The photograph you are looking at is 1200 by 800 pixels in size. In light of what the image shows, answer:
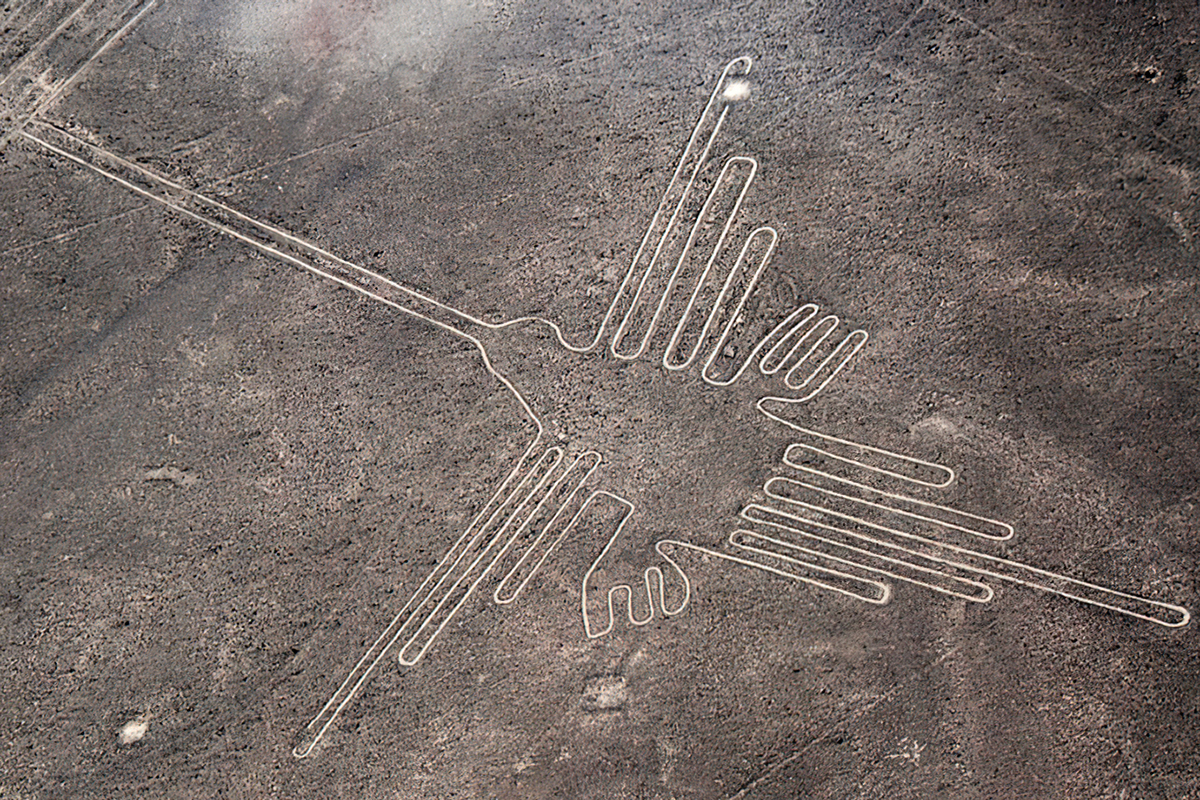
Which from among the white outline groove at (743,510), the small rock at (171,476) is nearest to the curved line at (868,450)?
the white outline groove at (743,510)

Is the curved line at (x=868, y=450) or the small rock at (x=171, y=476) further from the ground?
the small rock at (x=171, y=476)

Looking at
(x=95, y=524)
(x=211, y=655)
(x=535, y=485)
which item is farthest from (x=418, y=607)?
(x=95, y=524)

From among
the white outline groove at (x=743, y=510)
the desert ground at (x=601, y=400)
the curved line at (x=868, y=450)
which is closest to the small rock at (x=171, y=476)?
the desert ground at (x=601, y=400)

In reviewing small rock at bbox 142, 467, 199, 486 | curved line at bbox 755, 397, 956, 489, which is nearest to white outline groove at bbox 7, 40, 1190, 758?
curved line at bbox 755, 397, 956, 489

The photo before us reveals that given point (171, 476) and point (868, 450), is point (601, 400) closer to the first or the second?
point (868, 450)

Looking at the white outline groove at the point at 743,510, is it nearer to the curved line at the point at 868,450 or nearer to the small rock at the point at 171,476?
the curved line at the point at 868,450

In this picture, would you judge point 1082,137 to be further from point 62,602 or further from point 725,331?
point 62,602

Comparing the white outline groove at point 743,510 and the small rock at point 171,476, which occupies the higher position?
the small rock at point 171,476

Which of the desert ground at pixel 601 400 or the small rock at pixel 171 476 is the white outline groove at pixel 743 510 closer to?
the desert ground at pixel 601 400
